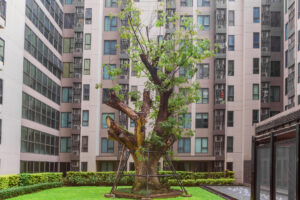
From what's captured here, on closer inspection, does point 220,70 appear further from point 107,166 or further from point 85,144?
point 85,144

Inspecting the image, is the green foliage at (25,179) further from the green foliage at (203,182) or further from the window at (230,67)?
the window at (230,67)

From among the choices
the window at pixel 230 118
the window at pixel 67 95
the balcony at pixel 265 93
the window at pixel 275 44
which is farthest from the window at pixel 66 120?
the window at pixel 275 44

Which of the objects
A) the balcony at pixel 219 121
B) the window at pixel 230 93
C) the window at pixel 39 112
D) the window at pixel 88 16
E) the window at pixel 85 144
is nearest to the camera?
the window at pixel 39 112

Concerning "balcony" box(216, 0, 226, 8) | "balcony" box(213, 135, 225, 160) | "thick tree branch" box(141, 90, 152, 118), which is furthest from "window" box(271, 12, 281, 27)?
"thick tree branch" box(141, 90, 152, 118)

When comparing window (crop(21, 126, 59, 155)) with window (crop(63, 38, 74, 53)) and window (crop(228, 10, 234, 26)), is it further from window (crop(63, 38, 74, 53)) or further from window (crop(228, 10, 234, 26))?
window (crop(228, 10, 234, 26))

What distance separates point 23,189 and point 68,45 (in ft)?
84.8

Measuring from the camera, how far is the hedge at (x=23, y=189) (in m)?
24.0

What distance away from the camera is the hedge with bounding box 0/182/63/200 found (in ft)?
78.6

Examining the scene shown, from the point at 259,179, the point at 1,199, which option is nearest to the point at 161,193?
the point at 1,199

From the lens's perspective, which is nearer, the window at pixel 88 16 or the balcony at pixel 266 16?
the balcony at pixel 266 16

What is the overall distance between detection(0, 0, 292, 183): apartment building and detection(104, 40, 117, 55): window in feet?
0.35

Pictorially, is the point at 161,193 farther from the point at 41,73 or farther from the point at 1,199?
the point at 41,73

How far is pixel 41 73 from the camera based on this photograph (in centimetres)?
4116

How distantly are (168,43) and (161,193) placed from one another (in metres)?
8.55
